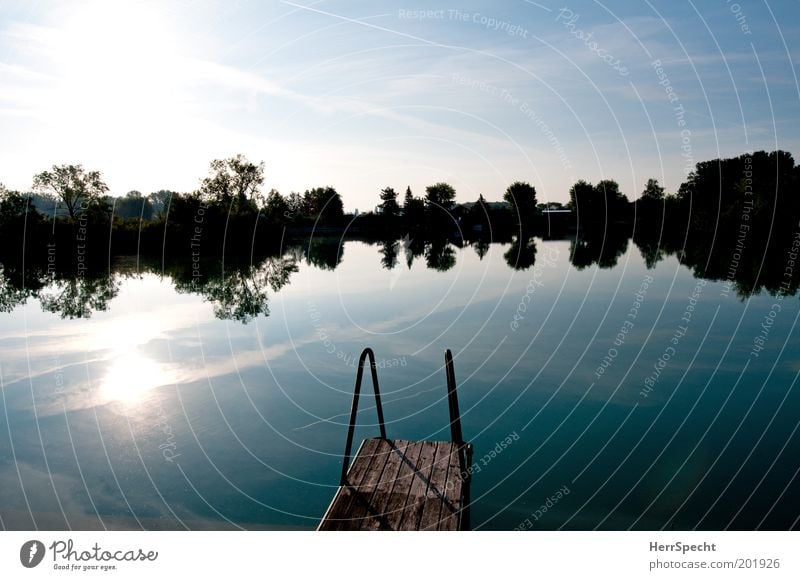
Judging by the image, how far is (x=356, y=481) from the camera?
7.45m

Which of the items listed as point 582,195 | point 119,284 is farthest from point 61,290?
point 582,195

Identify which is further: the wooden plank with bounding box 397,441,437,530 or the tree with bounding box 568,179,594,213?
the tree with bounding box 568,179,594,213

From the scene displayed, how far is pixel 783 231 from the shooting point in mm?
63250

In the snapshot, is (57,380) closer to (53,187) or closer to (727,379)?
(727,379)

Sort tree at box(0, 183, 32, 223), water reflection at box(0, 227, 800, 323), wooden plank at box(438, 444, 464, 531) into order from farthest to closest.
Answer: tree at box(0, 183, 32, 223) < water reflection at box(0, 227, 800, 323) < wooden plank at box(438, 444, 464, 531)

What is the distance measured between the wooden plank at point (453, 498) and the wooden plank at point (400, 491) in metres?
0.45

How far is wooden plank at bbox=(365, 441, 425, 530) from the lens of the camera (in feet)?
21.1

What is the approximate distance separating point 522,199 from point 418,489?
9227cm

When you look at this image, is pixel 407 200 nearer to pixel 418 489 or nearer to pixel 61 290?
pixel 61 290

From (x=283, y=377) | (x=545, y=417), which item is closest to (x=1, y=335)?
(x=283, y=377)

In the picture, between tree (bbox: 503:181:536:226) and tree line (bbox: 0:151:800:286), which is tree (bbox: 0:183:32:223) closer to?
tree line (bbox: 0:151:800:286)

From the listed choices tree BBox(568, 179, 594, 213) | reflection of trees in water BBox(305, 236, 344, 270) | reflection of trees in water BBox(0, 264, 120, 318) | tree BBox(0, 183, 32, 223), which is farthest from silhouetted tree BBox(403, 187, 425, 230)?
reflection of trees in water BBox(0, 264, 120, 318)
